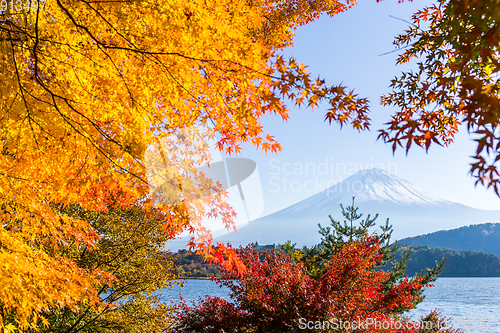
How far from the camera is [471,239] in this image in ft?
264

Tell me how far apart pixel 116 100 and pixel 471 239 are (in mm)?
103743

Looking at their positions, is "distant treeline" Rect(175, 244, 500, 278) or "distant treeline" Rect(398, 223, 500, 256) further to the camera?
"distant treeline" Rect(398, 223, 500, 256)

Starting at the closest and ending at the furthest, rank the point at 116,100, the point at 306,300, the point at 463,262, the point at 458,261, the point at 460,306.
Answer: the point at 116,100 → the point at 306,300 → the point at 460,306 → the point at 458,261 → the point at 463,262

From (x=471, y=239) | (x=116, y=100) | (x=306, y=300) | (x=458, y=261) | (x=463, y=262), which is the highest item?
(x=116, y=100)

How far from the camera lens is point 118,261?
7.09 m

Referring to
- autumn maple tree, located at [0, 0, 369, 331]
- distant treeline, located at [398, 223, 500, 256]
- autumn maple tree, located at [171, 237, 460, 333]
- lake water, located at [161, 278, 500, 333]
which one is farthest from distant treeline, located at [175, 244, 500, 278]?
autumn maple tree, located at [0, 0, 369, 331]

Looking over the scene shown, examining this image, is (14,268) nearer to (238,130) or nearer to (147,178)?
(147,178)

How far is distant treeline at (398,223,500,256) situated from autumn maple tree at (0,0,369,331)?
87.6 meters

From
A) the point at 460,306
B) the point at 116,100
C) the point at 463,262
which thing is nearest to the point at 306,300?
the point at 116,100

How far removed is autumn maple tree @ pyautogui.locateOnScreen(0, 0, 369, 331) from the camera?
2568 millimetres

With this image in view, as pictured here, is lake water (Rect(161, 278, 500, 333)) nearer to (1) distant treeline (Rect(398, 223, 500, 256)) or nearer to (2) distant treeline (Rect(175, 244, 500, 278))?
(2) distant treeline (Rect(175, 244, 500, 278))

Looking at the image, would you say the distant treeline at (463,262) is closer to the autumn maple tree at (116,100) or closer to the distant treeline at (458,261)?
the distant treeline at (458,261)

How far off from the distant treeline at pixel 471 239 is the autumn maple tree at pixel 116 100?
87648mm

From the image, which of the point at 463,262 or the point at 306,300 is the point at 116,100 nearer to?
the point at 306,300
